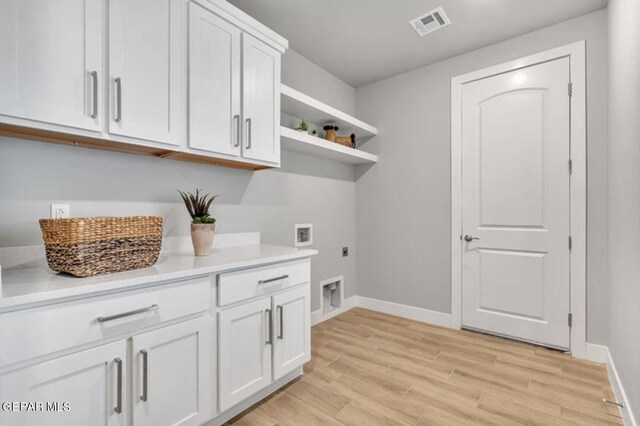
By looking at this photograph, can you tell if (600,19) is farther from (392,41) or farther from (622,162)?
(392,41)

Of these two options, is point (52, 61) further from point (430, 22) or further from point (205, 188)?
point (430, 22)

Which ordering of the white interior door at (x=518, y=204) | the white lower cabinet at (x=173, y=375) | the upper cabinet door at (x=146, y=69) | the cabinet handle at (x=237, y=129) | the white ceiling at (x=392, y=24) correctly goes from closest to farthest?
the white lower cabinet at (x=173, y=375) < the upper cabinet door at (x=146, y=69) < the cabinet handle at (x=237, y=129) < the white ceiling at (x=392, y=24) < the white interior door at (x=518, y=204)

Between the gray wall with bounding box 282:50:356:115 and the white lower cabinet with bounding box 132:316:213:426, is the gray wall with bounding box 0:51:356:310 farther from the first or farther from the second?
the white lower cabinet with bounding box 132:316:213:426

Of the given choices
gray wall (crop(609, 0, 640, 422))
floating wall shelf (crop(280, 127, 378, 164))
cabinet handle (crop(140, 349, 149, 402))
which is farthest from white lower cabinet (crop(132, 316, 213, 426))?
gray wall (crop(609, 0, 640, 422))

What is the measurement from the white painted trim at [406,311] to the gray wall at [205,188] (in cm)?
23

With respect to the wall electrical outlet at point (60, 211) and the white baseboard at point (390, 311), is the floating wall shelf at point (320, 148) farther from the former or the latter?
the white baseboard at point (390, 311)

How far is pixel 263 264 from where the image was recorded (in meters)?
1.73

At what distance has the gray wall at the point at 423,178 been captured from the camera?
2.28 metres

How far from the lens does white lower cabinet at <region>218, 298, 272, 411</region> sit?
1517 millimetres

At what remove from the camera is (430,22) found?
2408mm

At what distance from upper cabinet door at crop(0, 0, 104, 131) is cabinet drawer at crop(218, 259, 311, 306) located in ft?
3.06

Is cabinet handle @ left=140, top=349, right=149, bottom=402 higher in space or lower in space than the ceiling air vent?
lower

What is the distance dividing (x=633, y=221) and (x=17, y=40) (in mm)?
2762

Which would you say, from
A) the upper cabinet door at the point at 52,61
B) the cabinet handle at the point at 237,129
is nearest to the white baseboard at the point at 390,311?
the cabinet handle at the point at 237,129
